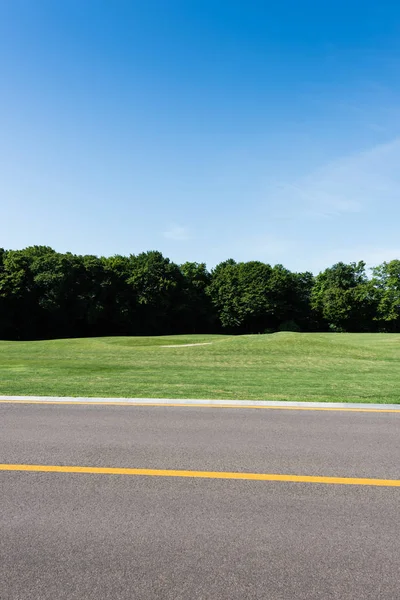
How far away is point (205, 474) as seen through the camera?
4887 millimetres

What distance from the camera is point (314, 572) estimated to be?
3.12 metres

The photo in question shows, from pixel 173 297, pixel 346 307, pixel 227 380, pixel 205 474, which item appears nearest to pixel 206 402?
pixel 227 380

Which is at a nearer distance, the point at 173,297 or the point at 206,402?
the point at 206,402

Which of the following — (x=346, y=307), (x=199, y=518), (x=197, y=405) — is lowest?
(x=199, y=518)

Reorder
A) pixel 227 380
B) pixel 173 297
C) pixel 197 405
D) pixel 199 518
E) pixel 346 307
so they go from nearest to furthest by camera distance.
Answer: pixel 199 518
pixel 197 405
pixel 227 380
pixel 173 297
pixel 346 307

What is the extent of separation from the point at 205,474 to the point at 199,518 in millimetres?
1008

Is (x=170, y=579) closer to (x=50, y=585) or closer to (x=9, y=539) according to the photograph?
(x=50, y=585)

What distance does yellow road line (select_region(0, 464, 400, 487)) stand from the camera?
15.4 ft

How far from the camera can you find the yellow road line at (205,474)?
184 inches

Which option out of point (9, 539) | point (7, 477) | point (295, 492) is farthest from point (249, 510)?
point (7, 477)

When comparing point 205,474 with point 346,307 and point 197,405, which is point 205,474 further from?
point 346,307

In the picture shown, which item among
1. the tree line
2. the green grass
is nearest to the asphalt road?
the green grass

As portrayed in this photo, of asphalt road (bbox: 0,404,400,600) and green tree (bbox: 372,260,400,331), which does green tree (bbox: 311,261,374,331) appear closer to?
green tree (bbox: 372,260,400,331)

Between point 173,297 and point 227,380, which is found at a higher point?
point 173,297
